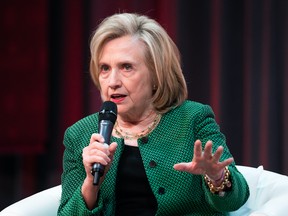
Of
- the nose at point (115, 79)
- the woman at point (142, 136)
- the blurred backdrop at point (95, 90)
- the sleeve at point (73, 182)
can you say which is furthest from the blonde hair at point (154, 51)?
the blurred backdrop at point (95, 90)

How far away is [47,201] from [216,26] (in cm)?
156

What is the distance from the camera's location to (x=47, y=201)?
1.88 meters

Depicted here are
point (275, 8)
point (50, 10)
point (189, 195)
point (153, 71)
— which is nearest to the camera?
point (189, 195)

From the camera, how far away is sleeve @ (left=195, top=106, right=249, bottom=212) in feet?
5.17

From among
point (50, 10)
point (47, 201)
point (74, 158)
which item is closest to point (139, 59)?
point (74, 158)

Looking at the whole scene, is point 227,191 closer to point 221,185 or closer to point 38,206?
point 221,185

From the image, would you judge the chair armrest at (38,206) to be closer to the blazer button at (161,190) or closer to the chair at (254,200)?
the chair at (254,200)

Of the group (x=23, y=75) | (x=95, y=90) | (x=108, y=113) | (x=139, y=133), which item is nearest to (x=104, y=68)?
(x=139, y=133)

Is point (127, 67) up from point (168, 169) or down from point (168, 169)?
up

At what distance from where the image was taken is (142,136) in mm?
1825

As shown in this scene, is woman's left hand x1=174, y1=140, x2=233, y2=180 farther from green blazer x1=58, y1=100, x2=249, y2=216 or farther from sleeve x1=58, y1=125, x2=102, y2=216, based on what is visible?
sleeve x1=58, y1=125, x2=102, y2=216

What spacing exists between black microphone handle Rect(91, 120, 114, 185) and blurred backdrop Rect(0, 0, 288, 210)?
5.49ft

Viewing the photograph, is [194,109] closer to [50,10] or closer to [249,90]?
[249,90]

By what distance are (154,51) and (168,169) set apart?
36 centimetres
